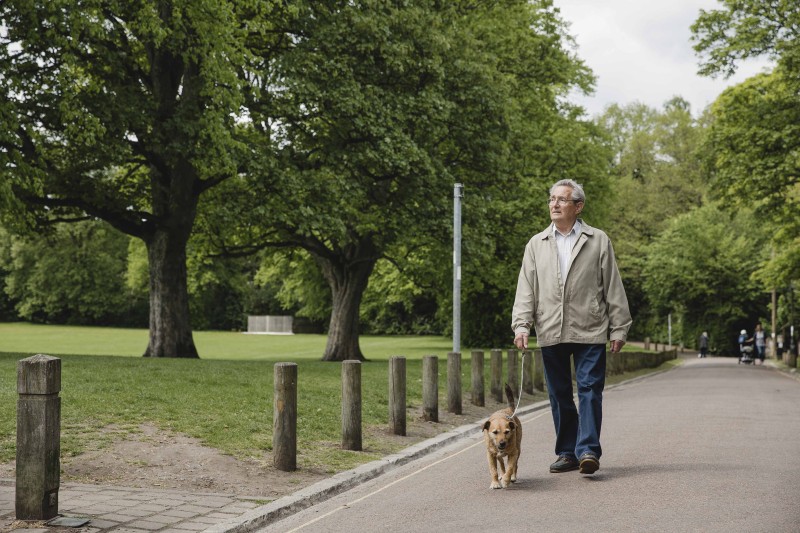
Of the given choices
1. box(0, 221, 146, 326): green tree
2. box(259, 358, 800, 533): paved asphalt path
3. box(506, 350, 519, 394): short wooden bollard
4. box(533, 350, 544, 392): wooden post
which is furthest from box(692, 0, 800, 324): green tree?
box(0, 221, 146, 326): green tree

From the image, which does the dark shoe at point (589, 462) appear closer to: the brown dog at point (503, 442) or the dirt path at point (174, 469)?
the brown dog at point (503, 442)

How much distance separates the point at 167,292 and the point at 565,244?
16.5 m

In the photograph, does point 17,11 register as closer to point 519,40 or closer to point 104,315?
point 519,40

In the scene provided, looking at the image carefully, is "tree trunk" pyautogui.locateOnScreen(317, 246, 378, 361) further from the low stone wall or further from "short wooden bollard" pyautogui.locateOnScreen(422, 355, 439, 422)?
the low stone wall

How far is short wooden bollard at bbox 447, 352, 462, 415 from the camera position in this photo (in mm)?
12812

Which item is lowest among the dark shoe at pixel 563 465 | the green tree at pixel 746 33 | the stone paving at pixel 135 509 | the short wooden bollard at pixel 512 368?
the stone paving at pixel 135 509

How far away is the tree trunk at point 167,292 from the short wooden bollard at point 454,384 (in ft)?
36.4

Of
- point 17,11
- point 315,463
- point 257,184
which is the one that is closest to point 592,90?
point 257,184

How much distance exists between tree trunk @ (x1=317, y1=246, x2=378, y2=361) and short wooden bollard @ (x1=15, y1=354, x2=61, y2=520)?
72.0ft

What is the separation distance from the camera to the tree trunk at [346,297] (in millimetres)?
27609

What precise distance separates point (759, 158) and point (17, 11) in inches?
820

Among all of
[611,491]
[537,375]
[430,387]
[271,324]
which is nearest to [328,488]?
[611,491]

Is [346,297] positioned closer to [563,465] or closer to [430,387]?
[430,387]

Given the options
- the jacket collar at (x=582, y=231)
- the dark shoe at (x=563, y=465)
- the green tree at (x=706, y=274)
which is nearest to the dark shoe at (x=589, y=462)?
the dark shoe at (x=563, y=465)
